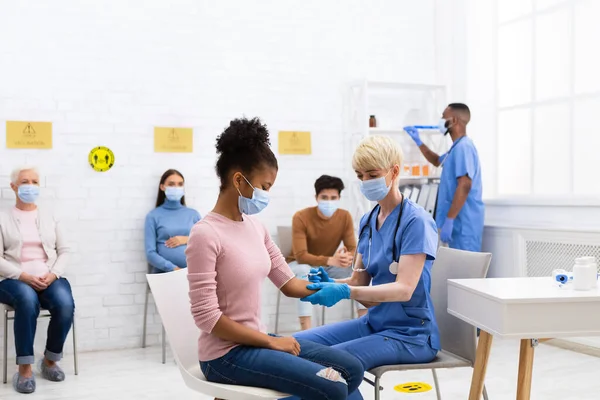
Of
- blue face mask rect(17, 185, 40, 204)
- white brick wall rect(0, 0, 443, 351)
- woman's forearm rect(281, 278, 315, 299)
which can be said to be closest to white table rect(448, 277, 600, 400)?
woman's forearm rect(281, 278, 315, 299)

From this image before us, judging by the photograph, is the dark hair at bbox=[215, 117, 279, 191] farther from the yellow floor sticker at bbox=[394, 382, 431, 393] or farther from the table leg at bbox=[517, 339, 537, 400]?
the yellow floor sticker at bbox=[394, 382, 431, 393]

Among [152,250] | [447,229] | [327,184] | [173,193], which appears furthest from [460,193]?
[152,250]

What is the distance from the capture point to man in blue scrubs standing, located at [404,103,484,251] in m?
4.45

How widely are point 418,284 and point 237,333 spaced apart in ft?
2.20

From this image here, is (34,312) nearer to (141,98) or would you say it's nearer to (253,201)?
(141,98)

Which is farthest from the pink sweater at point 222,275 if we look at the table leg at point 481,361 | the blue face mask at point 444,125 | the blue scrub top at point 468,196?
the blue face mask at point 444,125

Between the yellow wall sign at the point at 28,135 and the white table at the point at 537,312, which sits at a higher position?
the yellow wall sign at the point at 28,135

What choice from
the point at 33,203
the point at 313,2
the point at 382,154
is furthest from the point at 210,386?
the point at 313,2

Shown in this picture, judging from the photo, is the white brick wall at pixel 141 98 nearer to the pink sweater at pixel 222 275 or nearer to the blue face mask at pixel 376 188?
the blue face mask at pixel 376 188

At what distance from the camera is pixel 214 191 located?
15.6 ft

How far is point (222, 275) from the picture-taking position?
1.88m

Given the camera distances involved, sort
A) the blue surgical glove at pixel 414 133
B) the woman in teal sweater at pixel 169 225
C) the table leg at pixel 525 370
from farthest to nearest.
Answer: the blue surgical glove at pixel 414 133, the woman in teal sweater at pixel 169 225, the table leg at pixel 525 370

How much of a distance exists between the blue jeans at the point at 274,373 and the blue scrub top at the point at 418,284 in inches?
16.0

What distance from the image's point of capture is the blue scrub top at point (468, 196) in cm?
448
